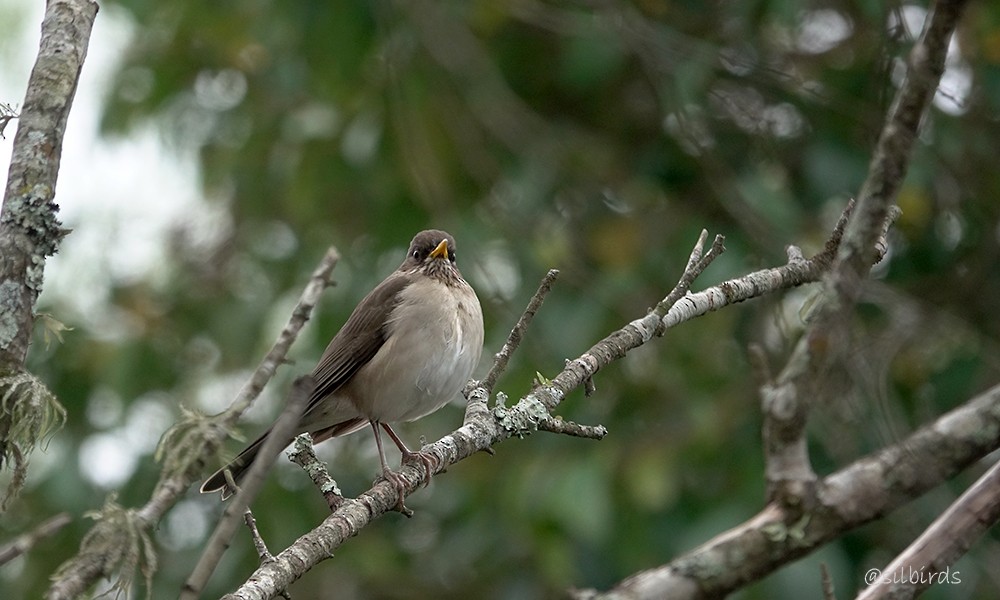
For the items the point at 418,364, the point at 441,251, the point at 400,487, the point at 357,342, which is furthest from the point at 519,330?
the point at 441,251

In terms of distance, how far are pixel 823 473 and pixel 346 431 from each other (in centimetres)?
231

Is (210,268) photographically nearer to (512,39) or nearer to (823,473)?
(512,39)

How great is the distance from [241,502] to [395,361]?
128 inches

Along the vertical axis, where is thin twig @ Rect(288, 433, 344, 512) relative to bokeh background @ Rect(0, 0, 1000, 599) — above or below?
below

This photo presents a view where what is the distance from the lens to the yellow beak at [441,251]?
237 inches

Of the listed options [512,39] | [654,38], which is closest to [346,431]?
[654,38]

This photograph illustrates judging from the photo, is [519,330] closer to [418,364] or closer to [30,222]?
[418,364]

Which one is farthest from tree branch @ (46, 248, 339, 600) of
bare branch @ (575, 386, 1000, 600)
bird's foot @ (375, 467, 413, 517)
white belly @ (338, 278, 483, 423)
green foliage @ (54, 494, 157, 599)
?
white belly @ (338, 278, 483, 423)

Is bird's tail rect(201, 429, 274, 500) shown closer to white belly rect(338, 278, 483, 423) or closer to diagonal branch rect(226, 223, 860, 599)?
white belly rect(338, 278, 483, 423)

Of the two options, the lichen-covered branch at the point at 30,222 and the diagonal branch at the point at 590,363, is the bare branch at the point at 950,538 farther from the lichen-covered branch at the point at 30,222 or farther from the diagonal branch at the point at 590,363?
the lichen-covered branch at the point at 30,222

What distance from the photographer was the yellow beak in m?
6.03

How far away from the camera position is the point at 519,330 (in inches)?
151

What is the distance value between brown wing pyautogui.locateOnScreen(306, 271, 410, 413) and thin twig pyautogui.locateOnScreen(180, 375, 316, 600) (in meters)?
3.10

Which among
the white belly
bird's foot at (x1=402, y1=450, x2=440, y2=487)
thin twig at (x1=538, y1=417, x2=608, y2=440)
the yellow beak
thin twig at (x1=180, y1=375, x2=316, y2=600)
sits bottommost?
thin twig at (x1=180, y1=375, x2=316, y2=600)
